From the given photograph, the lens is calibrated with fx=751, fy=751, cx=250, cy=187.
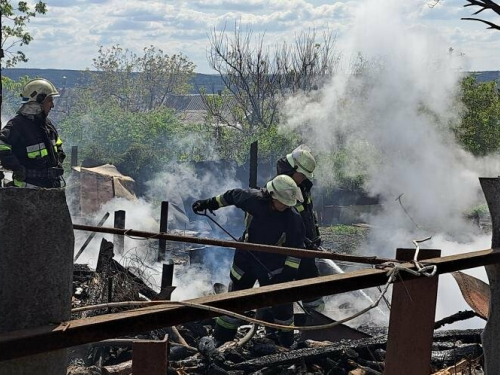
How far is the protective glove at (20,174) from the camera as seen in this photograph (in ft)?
24.0

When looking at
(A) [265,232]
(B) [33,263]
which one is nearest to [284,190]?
(A) [265,232]

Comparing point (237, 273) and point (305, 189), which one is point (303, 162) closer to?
point (305, 189)

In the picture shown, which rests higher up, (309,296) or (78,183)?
(309,296)

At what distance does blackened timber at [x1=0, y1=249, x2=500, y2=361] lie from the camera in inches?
A: 66.6

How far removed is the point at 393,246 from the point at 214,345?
1301cm

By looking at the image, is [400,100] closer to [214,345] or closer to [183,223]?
[183,223]

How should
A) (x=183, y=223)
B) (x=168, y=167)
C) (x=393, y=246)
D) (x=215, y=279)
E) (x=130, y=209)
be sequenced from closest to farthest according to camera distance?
(x=215, y=279) < (x=393, y=246) < (x=130, y=209) < (x=183, y=223) < (x=168, y=167)

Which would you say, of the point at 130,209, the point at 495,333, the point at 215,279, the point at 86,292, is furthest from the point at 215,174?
the point at 495,333

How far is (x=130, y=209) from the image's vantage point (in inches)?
770

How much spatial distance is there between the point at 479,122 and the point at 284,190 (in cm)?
1933

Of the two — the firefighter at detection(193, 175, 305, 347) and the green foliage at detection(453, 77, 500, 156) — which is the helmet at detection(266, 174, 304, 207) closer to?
the firefighter at detection(193, 175, 305, 347)

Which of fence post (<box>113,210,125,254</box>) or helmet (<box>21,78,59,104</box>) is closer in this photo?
helmet (<box>21,78,59,104</box>)

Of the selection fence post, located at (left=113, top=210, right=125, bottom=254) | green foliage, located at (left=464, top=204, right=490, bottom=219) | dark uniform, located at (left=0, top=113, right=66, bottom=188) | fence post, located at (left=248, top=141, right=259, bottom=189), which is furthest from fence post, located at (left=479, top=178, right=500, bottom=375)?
green foliage, located at (left=464, top=204, right=490, bottom=219)

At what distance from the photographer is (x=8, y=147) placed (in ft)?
23.7
